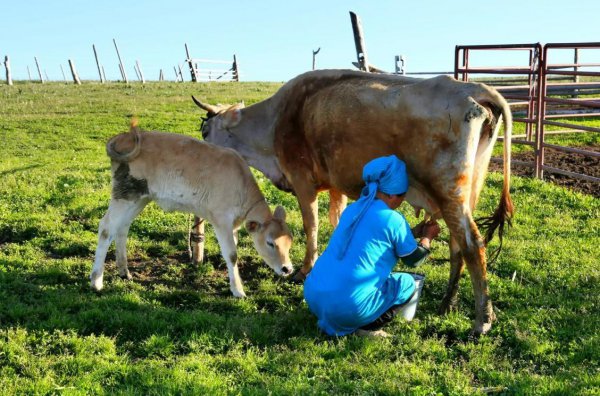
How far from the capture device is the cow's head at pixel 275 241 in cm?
657

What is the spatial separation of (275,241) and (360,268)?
1489mm

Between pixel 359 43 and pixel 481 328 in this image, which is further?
pixel 359 43

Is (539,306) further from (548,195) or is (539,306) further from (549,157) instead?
(549,157)

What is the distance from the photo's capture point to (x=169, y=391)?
4.49m

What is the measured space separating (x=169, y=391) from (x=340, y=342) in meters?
1.50

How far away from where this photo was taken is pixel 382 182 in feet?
17.6

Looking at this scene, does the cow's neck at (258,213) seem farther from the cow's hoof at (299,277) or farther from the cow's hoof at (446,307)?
the cow's hoof at (446,307)

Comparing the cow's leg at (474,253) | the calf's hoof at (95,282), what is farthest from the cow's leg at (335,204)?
the calf's hoof at (95,282)

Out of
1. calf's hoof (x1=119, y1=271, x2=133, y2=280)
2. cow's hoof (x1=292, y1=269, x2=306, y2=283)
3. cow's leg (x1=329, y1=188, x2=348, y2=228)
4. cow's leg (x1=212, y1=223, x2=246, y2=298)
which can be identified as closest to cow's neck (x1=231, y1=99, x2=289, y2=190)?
cow's leg (x1=329, y1=188, x2=348, y2=228)

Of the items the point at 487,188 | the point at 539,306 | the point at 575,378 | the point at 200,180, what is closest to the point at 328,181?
the point at 200,180

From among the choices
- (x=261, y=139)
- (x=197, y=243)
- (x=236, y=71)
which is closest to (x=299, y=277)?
(x=197, y=243)

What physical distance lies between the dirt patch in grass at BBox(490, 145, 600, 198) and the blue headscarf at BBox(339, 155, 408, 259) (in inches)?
256

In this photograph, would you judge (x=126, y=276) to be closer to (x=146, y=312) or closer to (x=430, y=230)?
(x=146, y=312)

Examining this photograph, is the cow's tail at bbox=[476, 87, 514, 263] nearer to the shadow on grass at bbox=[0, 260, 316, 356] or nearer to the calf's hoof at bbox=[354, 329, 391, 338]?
the calf's hoof at bbox=[354, 329, 391, 338]
